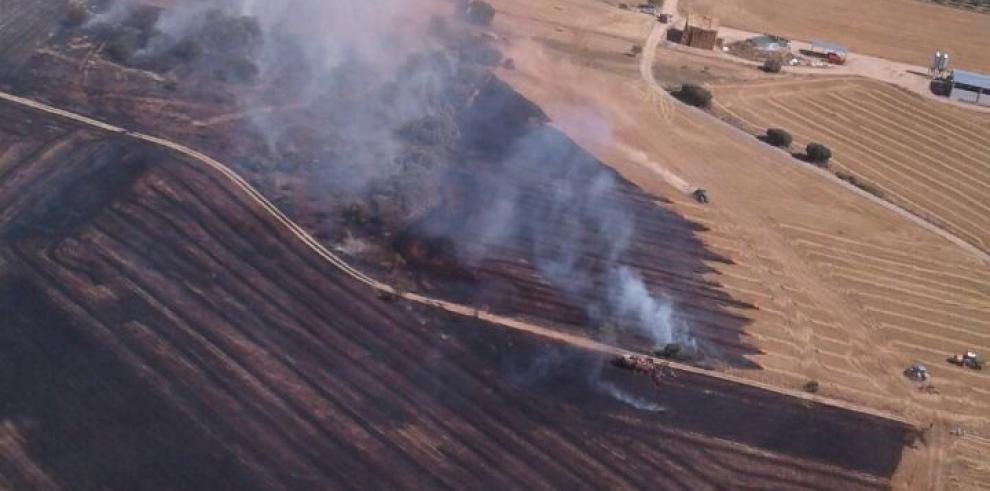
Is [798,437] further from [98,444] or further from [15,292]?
[15,292]

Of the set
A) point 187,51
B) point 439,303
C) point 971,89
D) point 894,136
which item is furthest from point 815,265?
point 187,51

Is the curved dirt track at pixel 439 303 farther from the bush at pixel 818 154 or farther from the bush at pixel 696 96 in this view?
the bush at pixel 696 96

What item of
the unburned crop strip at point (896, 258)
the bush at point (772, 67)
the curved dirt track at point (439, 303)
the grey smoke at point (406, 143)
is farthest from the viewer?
the bush at point (772, 67)

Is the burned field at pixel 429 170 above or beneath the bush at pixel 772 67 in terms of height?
beneath

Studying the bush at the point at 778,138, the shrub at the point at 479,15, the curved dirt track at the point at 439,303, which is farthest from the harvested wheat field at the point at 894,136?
the curved dirt track at the point at 439,303

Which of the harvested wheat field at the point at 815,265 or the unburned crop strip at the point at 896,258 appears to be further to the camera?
the unburned crop strip at the point at 896,258

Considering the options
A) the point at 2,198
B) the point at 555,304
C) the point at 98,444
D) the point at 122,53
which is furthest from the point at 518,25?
the point at 98,444

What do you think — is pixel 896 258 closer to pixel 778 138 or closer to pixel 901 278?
pixel 901 278
